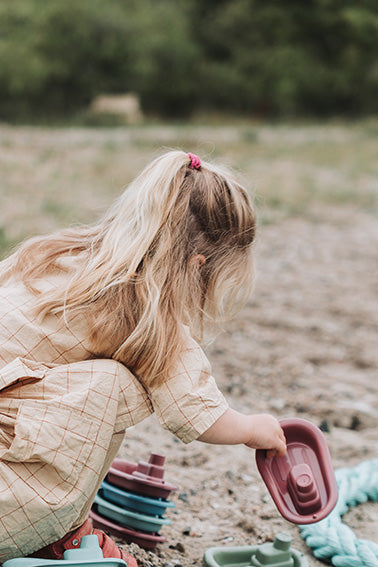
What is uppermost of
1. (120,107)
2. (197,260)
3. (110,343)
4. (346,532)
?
(197,260)

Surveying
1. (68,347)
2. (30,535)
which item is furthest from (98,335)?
(30,535)

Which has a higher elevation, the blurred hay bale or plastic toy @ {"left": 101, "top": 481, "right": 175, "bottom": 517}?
plastic toy @ {"left": 101, "top": 481, "right": 175, "bottom": 517}

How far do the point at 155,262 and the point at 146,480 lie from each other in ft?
2.09

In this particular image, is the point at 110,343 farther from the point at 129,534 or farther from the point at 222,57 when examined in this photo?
the point at 222,57

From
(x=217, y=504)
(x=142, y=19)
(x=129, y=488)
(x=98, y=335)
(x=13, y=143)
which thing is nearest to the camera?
(x=98, y=335)

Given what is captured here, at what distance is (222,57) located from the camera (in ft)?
91.2

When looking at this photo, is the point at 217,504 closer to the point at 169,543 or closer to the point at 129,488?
the point at 169,543

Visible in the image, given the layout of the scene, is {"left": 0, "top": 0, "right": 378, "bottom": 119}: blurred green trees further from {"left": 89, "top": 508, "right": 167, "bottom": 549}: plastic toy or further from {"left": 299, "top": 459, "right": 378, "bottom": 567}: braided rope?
{"left": 89, "top": 508, "right": 167, "bottom": 549}: plastic toy

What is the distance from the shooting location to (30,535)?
1623 mm

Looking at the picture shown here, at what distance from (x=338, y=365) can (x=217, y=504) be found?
5.42 ft

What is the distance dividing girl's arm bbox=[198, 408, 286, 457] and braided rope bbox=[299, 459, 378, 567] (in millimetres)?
425

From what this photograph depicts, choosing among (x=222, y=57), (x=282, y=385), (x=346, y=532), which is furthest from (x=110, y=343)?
(x=222, y=57)

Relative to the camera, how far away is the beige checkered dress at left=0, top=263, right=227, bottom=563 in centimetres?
160

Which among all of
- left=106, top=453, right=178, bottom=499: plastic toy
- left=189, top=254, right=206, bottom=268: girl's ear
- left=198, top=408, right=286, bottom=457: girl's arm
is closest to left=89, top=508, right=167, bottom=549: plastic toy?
left=106, top=453, right=178, bottom=499: plastic toy
